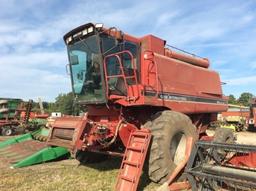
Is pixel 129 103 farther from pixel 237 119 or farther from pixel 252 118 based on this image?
pixel 237 119

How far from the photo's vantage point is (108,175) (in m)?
6.84

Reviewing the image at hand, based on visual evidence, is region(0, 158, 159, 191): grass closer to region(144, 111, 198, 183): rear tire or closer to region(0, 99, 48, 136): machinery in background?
region(144, 111, 198, 183): rear tire

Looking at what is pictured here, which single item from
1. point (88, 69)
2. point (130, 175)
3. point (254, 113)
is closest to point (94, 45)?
point (88, 69)

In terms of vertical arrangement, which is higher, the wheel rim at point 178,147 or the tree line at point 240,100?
the tree line at point 240,100

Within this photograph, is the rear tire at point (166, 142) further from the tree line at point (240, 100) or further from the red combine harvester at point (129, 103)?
the tree line at point (240, 100)

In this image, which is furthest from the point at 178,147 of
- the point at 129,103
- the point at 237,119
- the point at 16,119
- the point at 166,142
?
the point at 237,119

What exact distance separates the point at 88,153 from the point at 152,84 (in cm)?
239

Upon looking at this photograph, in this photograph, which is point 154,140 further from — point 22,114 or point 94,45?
point 22,114

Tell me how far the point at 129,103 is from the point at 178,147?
1.37 metres

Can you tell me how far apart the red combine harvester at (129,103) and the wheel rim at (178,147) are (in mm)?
20

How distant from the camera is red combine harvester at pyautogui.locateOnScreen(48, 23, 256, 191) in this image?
595 centimetres

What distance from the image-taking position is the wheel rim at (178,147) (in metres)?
6.51

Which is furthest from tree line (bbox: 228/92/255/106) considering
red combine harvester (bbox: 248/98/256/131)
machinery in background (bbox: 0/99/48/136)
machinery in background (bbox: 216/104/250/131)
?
machinery in background (bbox: 0/99/48/136)

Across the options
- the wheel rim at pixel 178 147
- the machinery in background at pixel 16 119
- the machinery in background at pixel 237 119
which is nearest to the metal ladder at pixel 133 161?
the wheel rim at pixel 178 147
